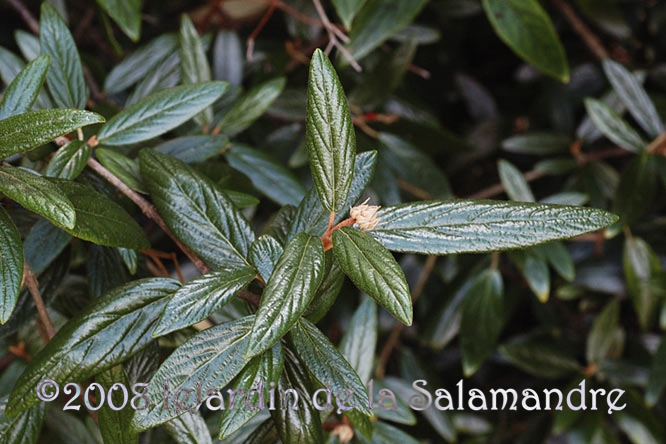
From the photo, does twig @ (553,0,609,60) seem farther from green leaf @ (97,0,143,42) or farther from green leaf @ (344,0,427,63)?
green leaf @ (97,0,143,42)

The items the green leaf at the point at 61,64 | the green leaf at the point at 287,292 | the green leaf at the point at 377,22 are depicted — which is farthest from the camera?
the green leaf at the point at 377,22

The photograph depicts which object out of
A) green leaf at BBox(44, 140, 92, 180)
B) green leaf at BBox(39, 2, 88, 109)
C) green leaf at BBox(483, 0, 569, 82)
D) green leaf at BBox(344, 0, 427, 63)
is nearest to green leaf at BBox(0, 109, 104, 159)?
green leaf at BBox(44, 140, 92, 180)

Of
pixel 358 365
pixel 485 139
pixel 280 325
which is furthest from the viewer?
pixel 485 139

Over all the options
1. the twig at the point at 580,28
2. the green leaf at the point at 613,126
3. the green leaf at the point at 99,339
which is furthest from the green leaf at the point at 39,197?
the twig at the point at 580,28

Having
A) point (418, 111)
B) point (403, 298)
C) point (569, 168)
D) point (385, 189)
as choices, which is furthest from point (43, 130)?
point (569, 168)

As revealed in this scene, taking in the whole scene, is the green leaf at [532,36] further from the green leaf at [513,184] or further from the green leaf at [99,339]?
the green leaf at [99,339]

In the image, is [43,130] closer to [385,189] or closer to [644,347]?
[385,189]

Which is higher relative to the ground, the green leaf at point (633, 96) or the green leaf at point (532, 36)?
the green leaf at point (532, 36)

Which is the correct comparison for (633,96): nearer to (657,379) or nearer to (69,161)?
(657,379)
